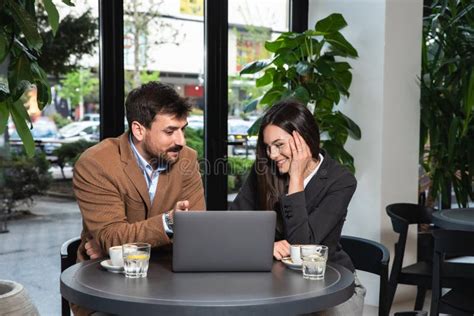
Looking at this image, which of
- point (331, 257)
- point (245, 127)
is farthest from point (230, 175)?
point (331, 257)

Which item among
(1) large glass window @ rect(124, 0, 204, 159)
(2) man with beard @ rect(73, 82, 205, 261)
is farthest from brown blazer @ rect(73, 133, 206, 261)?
(1) large glass window @ rect(124, 0, 204, 159)

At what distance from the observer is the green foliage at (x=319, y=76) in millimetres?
4160

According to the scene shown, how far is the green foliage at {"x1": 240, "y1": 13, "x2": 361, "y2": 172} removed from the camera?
416 centimetres

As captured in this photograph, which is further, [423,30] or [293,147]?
[423,30]

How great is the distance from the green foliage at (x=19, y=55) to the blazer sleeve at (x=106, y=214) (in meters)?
0.25

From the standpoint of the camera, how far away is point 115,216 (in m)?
2.47

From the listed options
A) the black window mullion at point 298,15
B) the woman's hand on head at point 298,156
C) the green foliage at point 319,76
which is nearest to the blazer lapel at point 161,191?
the woman's hand on head at point 298,156

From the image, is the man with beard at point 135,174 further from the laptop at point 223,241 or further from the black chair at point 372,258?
the black chair at point 372,258

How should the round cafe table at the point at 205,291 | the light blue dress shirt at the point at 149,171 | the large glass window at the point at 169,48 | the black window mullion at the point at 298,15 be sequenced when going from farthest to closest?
the black window mullion at the point at 298,15 < the large glass window at the point at 169,48 < the light blue dress shirt at the point at 149,171 < the round cafe table at the point at 205,291

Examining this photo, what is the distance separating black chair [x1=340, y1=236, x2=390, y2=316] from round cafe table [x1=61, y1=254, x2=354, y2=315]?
35 centimetres

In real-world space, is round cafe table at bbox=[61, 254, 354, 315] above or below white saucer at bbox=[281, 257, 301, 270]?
below

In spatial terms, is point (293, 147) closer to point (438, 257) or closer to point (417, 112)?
point (438, 257)

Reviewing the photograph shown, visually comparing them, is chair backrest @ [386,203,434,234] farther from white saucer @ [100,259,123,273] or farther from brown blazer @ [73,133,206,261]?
white saucer @ [100,259,123,273]

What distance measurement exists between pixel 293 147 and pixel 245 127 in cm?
186
